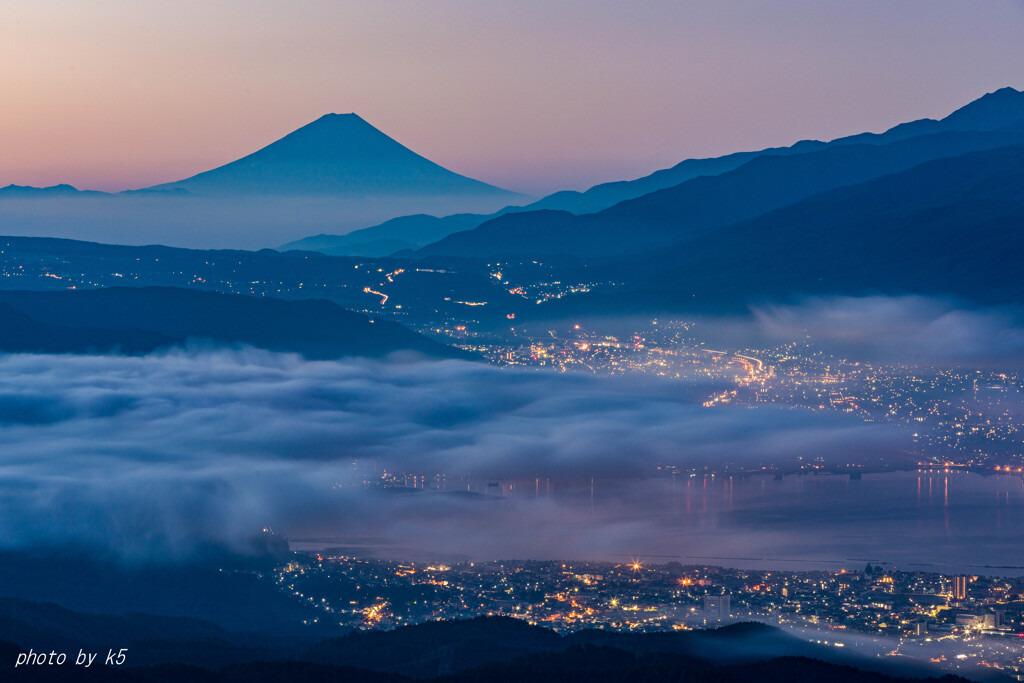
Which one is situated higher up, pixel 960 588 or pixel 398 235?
pixel 398 235

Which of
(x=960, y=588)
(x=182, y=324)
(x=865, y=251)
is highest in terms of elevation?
(x=865, y=251)

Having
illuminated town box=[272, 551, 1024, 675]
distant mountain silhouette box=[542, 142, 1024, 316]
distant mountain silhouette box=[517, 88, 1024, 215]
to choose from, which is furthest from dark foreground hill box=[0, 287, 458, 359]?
distant mountain silhouette box=[517, 88, 1024, 215]

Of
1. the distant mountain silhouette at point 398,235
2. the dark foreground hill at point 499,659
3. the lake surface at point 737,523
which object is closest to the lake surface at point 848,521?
the lake surface at point 737,523

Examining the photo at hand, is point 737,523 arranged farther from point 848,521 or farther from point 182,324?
point 182,324

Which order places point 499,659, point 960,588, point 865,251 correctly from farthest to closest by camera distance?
point 865,251 < point 960,588 < point 499,659

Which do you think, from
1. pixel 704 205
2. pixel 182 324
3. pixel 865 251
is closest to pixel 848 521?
pixel 182 324

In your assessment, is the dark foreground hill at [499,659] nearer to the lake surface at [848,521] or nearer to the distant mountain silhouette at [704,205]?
the lake surface at [848,521]
